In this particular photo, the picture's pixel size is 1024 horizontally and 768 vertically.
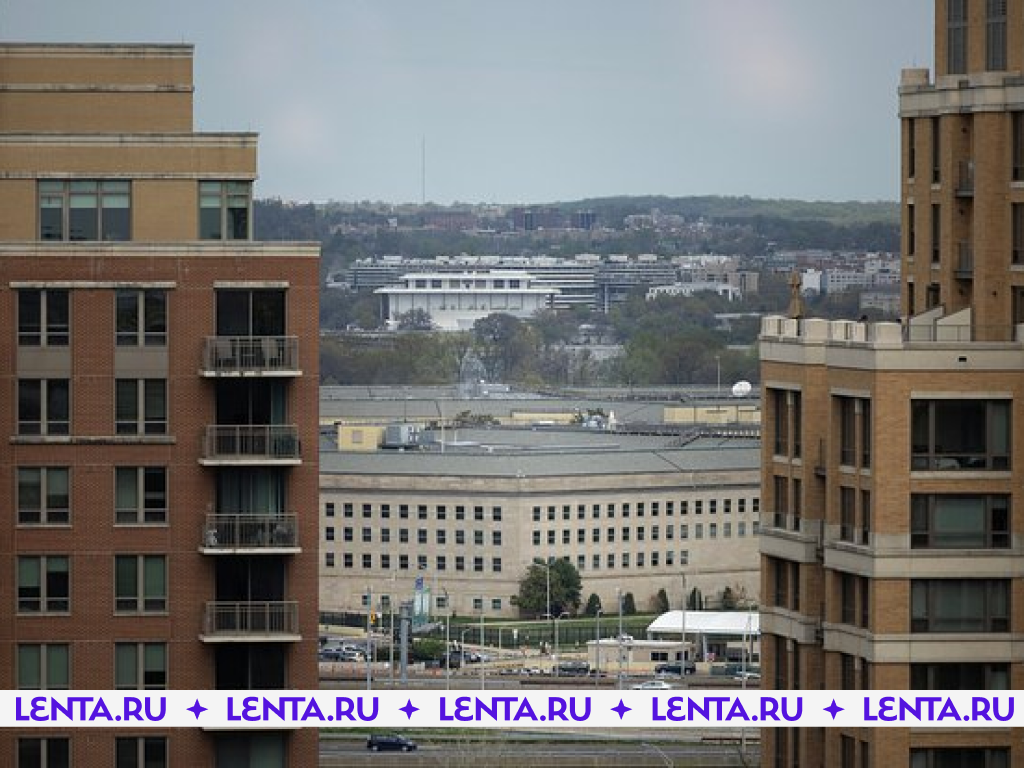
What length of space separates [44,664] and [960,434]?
38.4 feet

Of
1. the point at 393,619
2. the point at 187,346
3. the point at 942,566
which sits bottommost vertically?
the point at 393,619

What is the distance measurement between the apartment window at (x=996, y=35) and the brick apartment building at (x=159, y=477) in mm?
10507

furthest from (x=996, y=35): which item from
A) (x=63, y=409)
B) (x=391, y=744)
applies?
(x=391, y=744)

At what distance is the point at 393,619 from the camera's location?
550ft

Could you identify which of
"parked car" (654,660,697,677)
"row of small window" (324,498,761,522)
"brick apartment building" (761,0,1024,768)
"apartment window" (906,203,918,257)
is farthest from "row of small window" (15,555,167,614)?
"row of small window" (324,498,761,522)

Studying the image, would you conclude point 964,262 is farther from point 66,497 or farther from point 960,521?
point 66,497

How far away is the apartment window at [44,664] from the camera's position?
4288 cm

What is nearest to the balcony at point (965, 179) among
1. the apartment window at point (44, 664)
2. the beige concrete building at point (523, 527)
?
the apartment window at point (44, 664)

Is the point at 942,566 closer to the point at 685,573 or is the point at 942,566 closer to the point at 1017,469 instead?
the point at 1017,469

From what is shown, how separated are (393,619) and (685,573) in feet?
65.2

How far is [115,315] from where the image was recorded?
43.4 meters

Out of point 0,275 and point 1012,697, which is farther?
point 0,275

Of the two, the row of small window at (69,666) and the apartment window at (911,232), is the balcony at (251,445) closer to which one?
the row of small window at (69,666)

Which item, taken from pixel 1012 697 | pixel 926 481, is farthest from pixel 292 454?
pixel 1012 697
